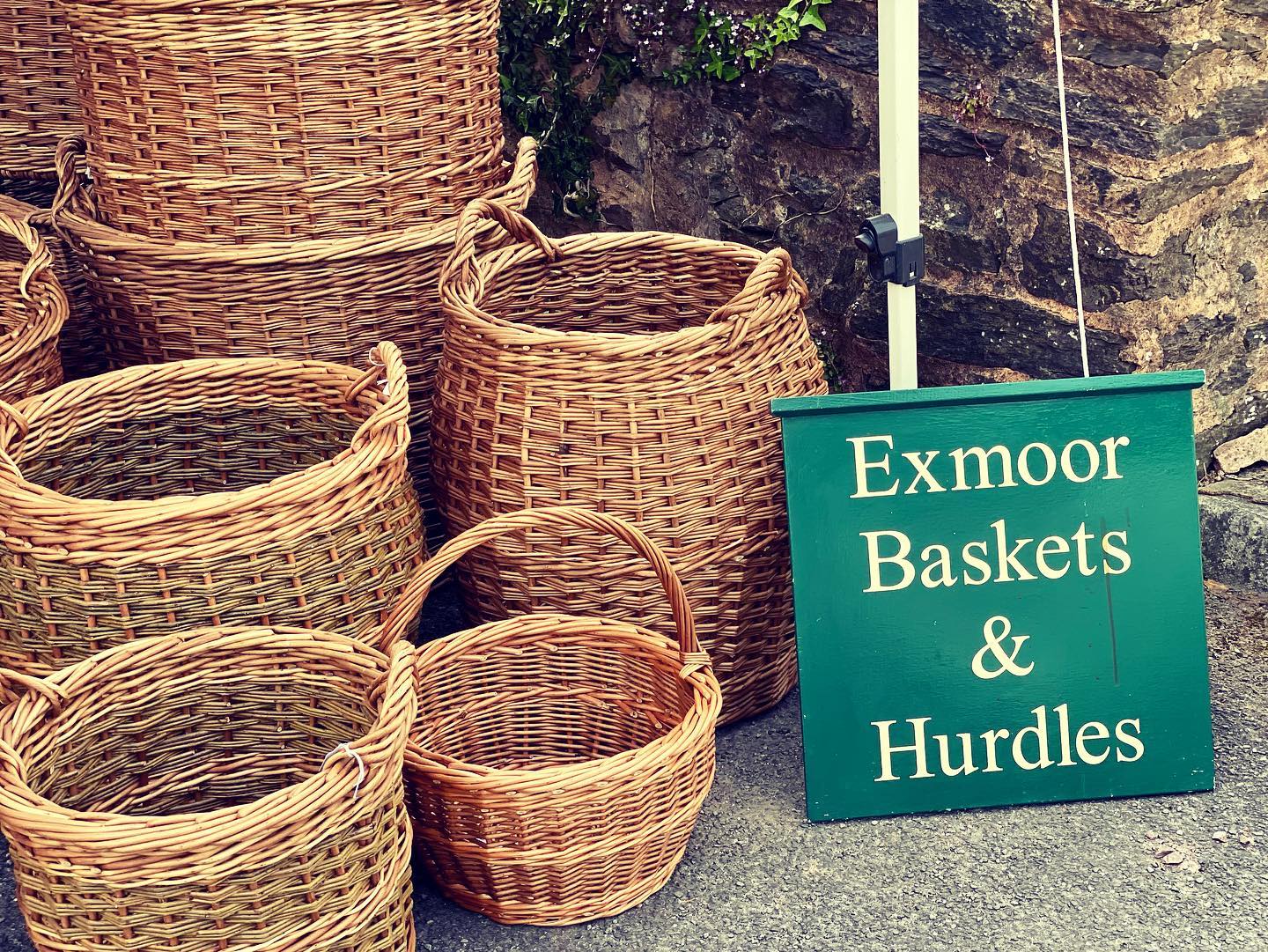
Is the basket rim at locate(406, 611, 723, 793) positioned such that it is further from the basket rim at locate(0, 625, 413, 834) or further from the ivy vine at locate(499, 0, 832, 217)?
the ivy vine at locate(499, 0, 832, 217)

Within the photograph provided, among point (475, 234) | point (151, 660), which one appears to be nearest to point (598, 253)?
point (475, 234)

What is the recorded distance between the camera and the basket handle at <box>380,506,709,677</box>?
1974 millimetres

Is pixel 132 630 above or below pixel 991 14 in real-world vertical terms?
below

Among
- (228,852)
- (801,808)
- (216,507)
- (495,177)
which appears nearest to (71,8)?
(495,177)

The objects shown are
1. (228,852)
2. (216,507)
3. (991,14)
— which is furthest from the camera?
(991,14)

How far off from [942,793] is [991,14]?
1.21 meters

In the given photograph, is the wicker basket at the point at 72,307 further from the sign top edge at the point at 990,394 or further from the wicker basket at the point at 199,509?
the sign top edge at the point at 990,394

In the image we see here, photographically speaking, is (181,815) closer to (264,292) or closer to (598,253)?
(264,292)

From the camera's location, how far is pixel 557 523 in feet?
6.70

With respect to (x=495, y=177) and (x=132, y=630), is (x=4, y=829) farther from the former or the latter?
(x=495, y=177)

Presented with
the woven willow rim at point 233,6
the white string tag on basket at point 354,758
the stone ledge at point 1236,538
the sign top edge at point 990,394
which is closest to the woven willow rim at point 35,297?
the woven willow rim at point 233,6

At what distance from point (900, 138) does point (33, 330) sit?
4.11ft

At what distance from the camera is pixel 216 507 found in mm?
1850

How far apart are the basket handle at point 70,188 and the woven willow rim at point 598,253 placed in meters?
0.64
